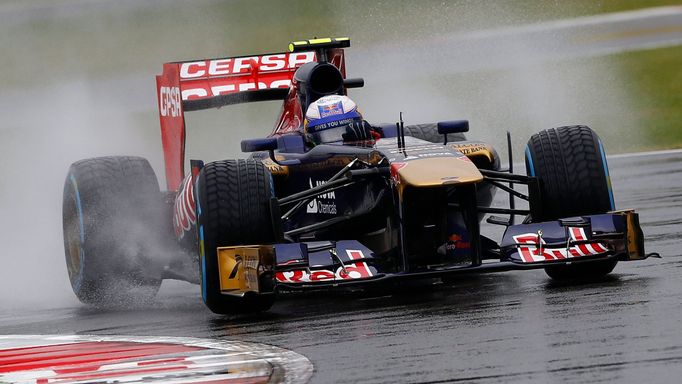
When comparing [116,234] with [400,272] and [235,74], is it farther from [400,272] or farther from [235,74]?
[400,272]

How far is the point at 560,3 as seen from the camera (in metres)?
32.7

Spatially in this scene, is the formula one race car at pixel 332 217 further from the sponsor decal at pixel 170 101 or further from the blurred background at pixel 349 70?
the blurred background at pixel 349 70

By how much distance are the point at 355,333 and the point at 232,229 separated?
5.59 feet

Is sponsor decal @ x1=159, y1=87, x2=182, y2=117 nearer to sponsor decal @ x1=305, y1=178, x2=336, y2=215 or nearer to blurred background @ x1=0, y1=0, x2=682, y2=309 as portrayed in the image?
sponsor decal @ x1=305, y1=178, x2=336, y2=215

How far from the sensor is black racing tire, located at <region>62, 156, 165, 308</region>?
12.4 meters

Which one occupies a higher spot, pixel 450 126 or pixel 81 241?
pixel 450 126

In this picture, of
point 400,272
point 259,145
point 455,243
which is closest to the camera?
point 400,272

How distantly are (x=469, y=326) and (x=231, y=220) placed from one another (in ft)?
7.21

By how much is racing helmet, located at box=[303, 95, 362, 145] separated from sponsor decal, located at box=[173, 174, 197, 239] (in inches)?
43.0

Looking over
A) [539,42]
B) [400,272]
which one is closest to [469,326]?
[400,272]

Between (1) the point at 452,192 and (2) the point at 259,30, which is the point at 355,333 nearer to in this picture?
(1) the point at 452,192

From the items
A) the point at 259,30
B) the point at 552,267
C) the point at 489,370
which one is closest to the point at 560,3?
the point at 259,30

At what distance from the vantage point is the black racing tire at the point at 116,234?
40.8ft

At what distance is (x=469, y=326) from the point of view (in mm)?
8750
